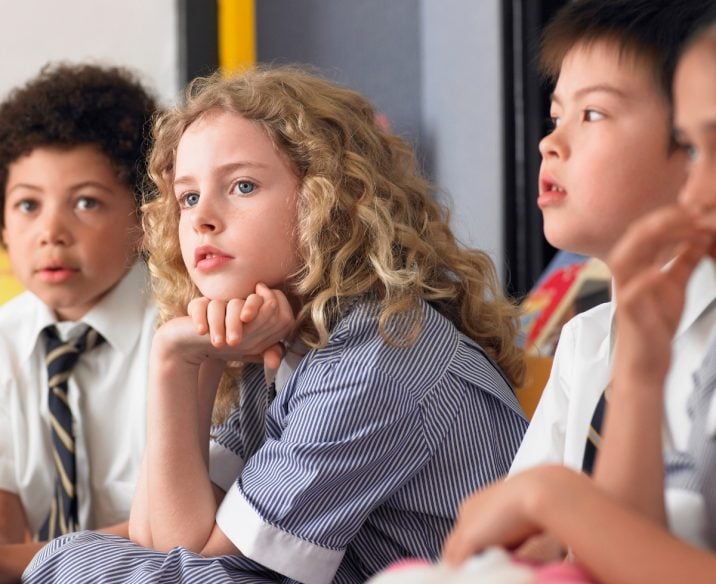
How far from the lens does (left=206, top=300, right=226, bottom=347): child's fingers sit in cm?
125

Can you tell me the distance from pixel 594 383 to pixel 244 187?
0.50 m

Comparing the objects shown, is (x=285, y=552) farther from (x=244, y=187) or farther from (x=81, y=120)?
(x=81, y=120)

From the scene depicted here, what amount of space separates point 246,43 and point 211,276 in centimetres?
168

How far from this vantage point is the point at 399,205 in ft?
4.60

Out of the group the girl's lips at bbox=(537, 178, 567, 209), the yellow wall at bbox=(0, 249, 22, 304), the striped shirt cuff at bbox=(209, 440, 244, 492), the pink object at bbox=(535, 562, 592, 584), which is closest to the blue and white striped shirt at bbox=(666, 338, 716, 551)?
the pink object at bbox=(535, 562, 592, 584)

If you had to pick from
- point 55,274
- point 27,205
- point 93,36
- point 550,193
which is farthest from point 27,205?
point 93,36

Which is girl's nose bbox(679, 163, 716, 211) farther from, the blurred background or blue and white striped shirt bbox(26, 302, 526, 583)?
the blurred background

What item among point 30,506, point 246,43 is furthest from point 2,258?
point 246,43

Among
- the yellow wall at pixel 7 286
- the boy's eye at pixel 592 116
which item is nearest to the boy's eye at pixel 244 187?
the boy's eye at pixel 592 116

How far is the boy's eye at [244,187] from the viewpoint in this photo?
1.31 m

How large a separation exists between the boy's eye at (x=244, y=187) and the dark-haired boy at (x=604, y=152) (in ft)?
1.29

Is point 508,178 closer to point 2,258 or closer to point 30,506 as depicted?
point 2,258

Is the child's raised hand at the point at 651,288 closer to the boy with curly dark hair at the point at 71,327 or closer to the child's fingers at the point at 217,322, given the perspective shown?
the child's fingers at the point at 217,322

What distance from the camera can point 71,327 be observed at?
174 cm
